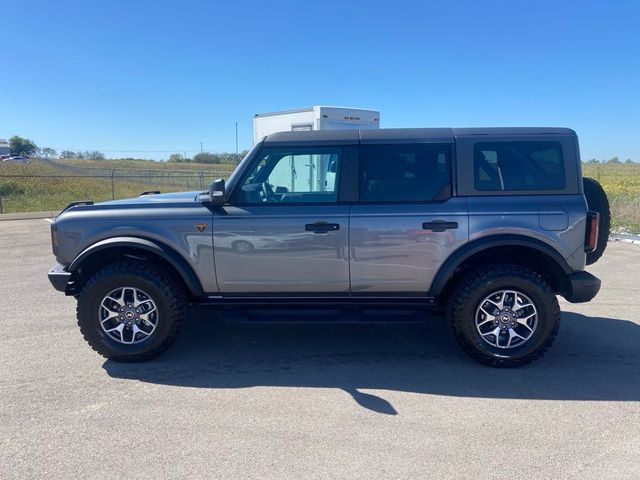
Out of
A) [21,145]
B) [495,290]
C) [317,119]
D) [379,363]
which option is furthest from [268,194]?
[21,145]

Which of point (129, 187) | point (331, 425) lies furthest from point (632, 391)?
point (129, 187)

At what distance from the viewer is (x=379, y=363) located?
13.6ft

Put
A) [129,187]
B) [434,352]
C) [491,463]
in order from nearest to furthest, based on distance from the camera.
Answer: [491,463], [434,352], [129,187]

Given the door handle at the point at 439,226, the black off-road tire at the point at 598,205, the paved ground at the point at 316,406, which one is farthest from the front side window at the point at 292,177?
the black off-road tire at the point at 598,205

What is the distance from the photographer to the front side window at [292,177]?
411 centimetres

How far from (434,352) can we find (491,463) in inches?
66.4

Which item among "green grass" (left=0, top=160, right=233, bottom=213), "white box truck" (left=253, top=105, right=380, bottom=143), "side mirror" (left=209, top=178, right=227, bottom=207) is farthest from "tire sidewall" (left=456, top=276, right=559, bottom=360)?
"green grass" (left=0, top=160, right=233, bottom=213)

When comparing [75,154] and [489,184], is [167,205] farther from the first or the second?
[75,154]

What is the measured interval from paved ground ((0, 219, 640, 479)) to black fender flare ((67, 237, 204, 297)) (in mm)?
477

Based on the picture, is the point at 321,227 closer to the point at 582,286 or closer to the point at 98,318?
the point at 98,318

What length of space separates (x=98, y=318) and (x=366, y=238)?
2460 millimetres

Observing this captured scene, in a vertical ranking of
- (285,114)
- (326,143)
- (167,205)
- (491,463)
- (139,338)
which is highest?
(285,114)

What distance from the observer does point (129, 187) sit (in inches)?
1053

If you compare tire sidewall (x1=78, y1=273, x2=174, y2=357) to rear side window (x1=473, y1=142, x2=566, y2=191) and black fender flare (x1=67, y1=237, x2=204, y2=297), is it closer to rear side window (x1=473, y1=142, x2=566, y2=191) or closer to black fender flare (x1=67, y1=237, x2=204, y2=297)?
black fender flare (x1=67, y1=237, x2=204, y2=297)
